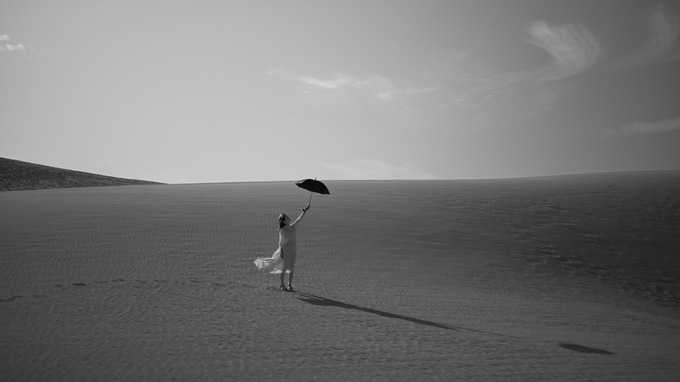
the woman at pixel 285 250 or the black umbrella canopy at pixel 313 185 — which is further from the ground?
the black umbrella canopy at pixel 313 185

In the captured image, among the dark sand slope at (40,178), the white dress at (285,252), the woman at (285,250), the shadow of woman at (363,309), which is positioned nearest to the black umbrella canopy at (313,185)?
the woman at (285,250)

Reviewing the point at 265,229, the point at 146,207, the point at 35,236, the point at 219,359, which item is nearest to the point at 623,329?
the point at 219,359

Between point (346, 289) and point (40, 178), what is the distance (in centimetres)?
4117

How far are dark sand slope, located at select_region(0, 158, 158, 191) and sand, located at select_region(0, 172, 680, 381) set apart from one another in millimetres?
20257

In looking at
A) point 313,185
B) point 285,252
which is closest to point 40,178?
point 285,252

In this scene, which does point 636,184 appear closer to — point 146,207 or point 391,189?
point 391,189

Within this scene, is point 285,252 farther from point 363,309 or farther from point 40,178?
point 40,178

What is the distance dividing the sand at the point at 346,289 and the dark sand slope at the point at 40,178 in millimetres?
20257

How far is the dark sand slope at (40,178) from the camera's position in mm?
40531

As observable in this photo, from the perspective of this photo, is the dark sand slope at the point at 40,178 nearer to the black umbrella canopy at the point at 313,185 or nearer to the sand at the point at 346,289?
the sand at the point at 346,289

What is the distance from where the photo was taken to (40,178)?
1672 inches

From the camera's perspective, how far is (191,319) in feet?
27.1

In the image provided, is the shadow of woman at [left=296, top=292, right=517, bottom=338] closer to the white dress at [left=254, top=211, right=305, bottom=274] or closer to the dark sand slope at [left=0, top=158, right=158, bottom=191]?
the white dress at [left=254, top=211, right=305, bottom=274]

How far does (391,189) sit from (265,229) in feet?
39.3
